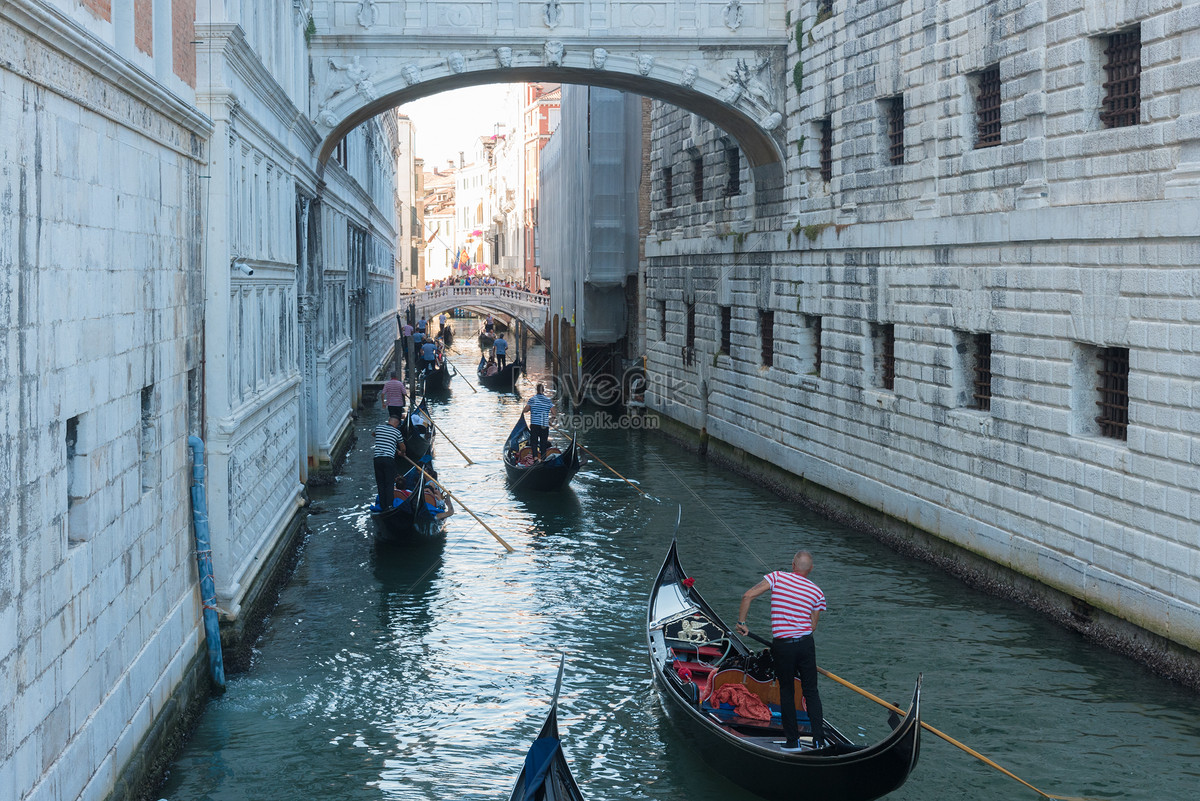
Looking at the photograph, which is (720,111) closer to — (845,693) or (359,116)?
(359,116)

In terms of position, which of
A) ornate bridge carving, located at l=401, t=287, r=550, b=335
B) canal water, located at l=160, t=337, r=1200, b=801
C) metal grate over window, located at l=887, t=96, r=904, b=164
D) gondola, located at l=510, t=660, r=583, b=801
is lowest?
canal water, located at l=160, t=337, r=1200, b=801

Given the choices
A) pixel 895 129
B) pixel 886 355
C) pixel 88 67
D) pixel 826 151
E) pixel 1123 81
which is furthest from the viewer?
→ pixel 826 151

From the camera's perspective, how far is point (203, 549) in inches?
332

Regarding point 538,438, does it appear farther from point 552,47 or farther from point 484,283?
point 484,283

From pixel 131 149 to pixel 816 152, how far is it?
10.6 metres

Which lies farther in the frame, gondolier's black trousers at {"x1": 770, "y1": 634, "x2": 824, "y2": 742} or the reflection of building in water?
the reflection of building in water

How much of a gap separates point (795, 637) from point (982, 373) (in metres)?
5.70

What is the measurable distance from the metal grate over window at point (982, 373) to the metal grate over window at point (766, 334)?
5771 mm

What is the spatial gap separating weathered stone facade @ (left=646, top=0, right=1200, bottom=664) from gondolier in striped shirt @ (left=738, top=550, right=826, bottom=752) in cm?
310

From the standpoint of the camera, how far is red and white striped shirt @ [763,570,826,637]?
7.05 m

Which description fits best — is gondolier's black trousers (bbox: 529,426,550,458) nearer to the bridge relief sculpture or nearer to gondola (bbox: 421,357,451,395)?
the bridge relief sculpture

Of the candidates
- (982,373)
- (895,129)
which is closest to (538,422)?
(895,129)

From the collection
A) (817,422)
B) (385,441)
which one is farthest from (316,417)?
(817,422)

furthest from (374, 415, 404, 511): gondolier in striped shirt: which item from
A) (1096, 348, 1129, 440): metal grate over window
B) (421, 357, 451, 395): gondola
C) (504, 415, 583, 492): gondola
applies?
(421, 357, 451, 395): gondola
